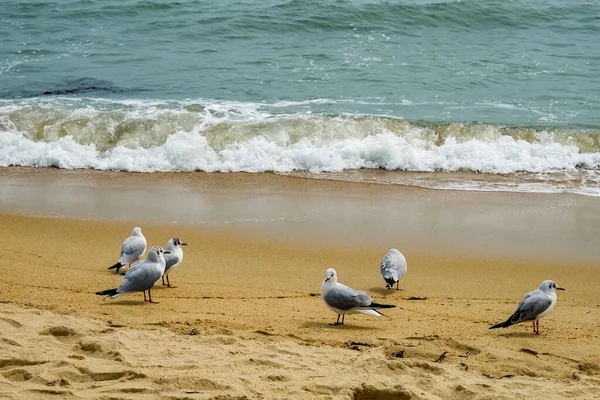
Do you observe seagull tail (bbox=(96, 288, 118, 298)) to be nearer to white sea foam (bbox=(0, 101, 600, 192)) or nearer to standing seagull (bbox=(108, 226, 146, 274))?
standing seagull (bbox=(108, 226, 146, 274))

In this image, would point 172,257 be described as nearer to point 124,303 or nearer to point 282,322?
point 124,303

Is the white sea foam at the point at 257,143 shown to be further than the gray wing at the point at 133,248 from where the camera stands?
Yes

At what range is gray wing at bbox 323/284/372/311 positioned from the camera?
688 centimetres

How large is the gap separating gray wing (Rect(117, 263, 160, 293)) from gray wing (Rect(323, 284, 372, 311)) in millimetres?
1621

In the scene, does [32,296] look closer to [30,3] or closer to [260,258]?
[260,258]

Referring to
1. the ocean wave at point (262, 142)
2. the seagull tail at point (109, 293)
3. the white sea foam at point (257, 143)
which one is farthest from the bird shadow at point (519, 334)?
the ocean wave at point (262, 142)

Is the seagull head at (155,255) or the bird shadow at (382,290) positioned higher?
the seagull head at (155,255)

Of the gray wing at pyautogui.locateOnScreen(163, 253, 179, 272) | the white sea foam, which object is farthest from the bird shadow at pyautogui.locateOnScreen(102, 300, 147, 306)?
the white sea foam

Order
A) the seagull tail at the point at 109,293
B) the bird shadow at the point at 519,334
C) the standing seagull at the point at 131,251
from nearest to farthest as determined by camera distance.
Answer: the bird shadow at the point at 519,334 < the seagull tail at the point at 109,293 < the standing seagull at the point at 131,251

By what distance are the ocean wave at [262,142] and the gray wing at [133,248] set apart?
4.34 metres

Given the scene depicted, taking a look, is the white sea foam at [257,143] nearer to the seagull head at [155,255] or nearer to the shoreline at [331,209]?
the shoreline at [331,209]

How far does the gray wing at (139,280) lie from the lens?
731 cm

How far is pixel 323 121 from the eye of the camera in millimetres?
14508

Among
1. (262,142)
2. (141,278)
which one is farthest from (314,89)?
(141,278)
